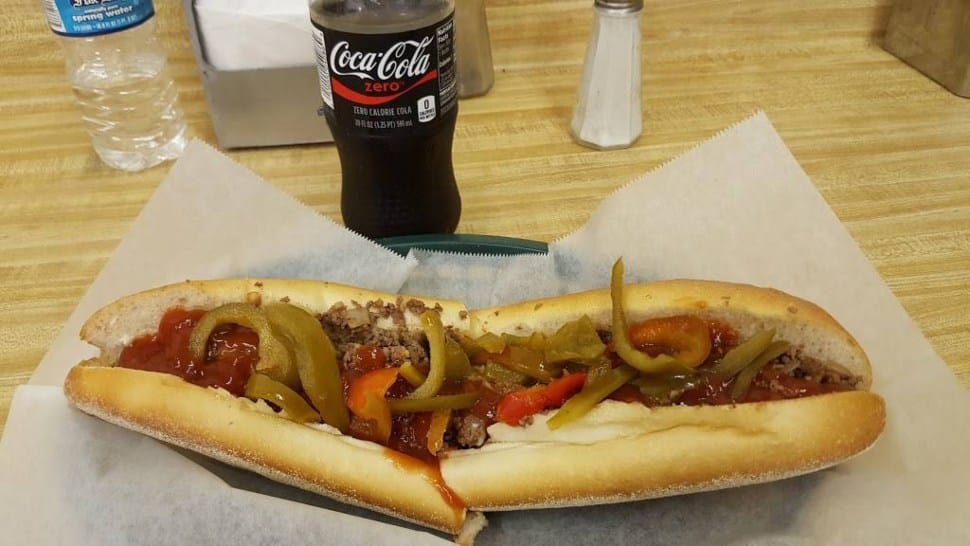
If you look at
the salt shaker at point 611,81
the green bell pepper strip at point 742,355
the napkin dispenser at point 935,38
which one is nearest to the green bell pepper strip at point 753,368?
the green bell pepper strip at point 742,355

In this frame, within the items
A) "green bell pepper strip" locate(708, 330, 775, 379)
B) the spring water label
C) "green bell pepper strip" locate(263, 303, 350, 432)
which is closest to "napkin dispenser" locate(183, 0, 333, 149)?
the spring water label

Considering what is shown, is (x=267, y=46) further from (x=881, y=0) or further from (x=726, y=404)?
(x=881, y=0)

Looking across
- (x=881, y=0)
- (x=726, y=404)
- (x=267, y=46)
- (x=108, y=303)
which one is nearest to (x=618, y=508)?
(x=726, y=404)

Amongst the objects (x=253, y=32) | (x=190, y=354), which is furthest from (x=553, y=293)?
(x=253, y=32)

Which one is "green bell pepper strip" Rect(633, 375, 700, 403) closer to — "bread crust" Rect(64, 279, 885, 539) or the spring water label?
"bread crust" Rect(64, 279, 885, 539)

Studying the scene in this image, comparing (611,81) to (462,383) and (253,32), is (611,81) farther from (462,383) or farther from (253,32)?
(462,383)
